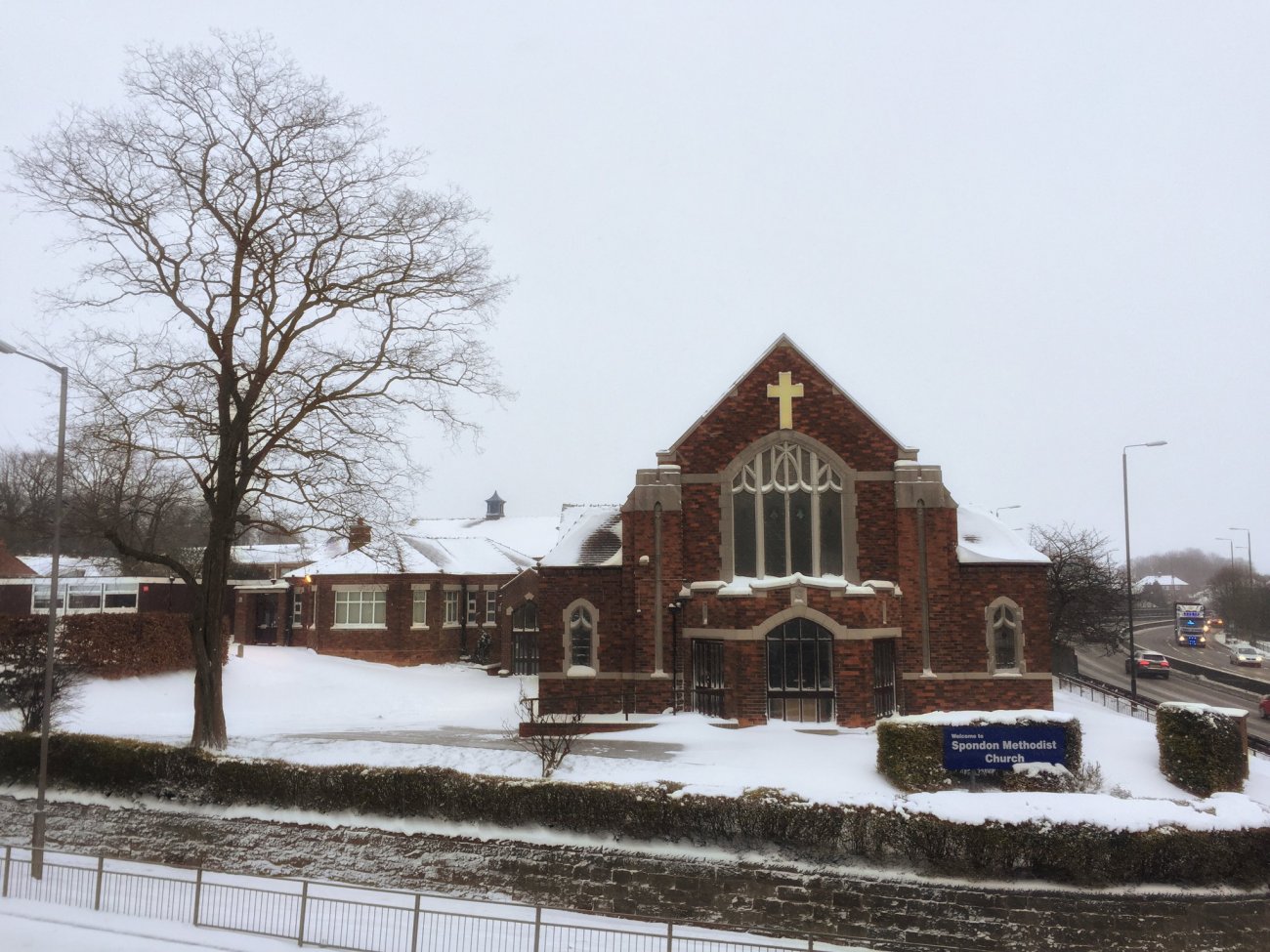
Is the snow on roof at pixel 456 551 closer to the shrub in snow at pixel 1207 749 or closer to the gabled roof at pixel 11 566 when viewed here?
the gabled roof at pixel 11 566

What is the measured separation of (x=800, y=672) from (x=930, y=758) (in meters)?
5.54

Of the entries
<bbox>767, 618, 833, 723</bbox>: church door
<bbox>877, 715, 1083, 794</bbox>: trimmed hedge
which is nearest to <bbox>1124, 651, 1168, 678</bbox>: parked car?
<bbox>767, 618, 833, 723</bbox>: church door

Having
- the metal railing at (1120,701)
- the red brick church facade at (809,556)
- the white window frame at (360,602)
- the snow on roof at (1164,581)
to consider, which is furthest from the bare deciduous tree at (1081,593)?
the snow on roof at (1164,581)

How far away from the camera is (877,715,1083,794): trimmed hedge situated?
17500 mm

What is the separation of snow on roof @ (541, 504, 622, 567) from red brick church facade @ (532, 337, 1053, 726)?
1.27m

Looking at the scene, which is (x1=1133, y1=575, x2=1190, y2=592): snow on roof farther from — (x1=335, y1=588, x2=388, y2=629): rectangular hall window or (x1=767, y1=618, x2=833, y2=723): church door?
(x1=767, y1=618, x2=833, y2=723): church door

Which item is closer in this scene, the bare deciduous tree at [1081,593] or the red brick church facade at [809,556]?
the red brick church facade at [809,556]

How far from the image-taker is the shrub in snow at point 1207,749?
1786cm

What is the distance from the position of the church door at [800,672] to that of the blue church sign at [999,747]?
17.0ft

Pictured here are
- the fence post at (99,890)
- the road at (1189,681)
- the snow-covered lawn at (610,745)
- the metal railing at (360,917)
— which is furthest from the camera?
the road at (1189,681)

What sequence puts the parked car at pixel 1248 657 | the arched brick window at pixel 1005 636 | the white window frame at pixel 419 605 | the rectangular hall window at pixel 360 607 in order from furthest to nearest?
the parked car at pixel 1248 657 < the white window frame at pixel 419 605 < the rectangular hall window at pixel 360 607 < the arched brick window at pixel 1005 636

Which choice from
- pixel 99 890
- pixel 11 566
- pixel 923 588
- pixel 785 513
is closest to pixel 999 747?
pixel 923 588

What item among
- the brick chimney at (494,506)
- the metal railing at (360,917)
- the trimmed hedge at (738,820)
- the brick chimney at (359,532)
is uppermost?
the brick chimney at (494,506)

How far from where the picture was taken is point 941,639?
25.3 metres
